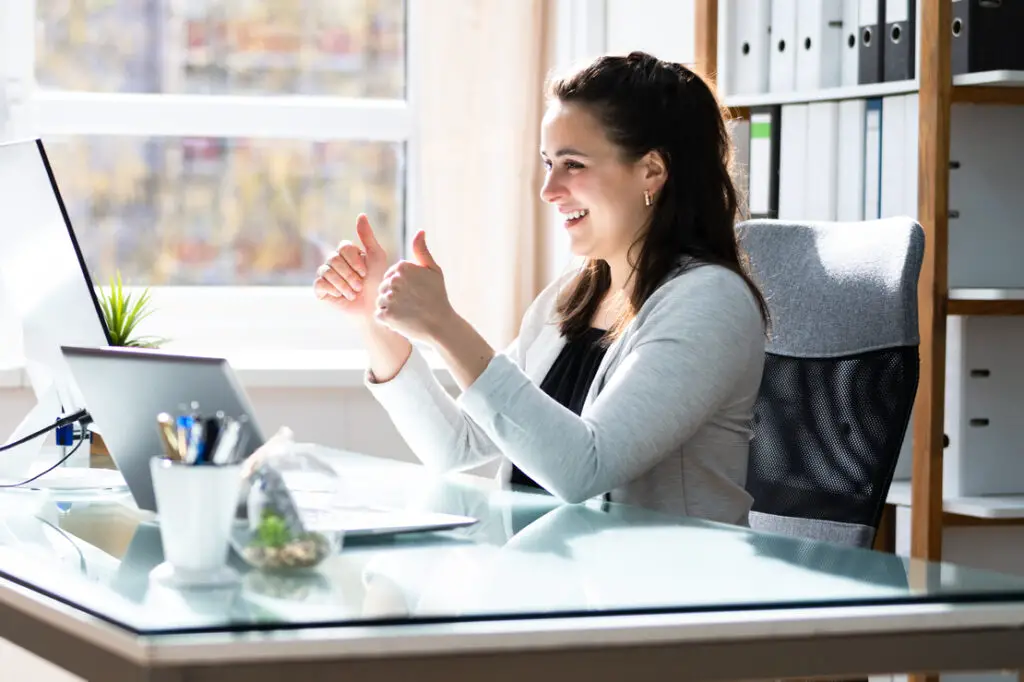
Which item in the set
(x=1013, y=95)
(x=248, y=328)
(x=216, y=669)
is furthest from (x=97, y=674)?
(x=248, y=328)

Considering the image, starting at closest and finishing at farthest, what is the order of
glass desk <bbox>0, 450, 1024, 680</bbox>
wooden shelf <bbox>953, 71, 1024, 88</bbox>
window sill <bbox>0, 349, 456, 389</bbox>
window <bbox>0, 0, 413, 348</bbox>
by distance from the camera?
glass desk <bbox>0, 450, 1024, 680</bbox>
wooden shelf <bbox>953, 71, 1024, 88</bbox>
window sill <bbox>0, 349, 456, 389</bbox>
window <bbox>0, 0, 413, 348</bbox>

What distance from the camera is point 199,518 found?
1.06 metres

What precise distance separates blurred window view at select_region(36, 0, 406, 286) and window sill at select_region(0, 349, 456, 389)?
0.29 metres

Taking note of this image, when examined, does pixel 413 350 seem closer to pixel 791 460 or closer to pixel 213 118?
pixel 791 460

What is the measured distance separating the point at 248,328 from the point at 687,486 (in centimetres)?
197

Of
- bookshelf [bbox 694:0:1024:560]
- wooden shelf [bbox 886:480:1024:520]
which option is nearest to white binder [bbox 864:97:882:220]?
bookshelf [bbox 694:0:1024:560]

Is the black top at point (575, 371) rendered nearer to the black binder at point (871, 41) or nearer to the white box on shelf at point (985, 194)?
the white box on shelf at point (985, 194)

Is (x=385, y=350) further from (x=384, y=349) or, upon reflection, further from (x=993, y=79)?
(x=993, y=79)

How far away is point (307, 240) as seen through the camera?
350 centimetres

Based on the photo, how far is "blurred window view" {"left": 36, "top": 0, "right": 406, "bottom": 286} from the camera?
3.33m

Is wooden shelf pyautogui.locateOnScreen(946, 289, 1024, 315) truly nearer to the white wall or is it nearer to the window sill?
the white wall

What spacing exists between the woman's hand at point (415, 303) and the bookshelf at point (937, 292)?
1.07 metres

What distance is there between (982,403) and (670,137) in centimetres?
88

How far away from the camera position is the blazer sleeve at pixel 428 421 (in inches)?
74.6
